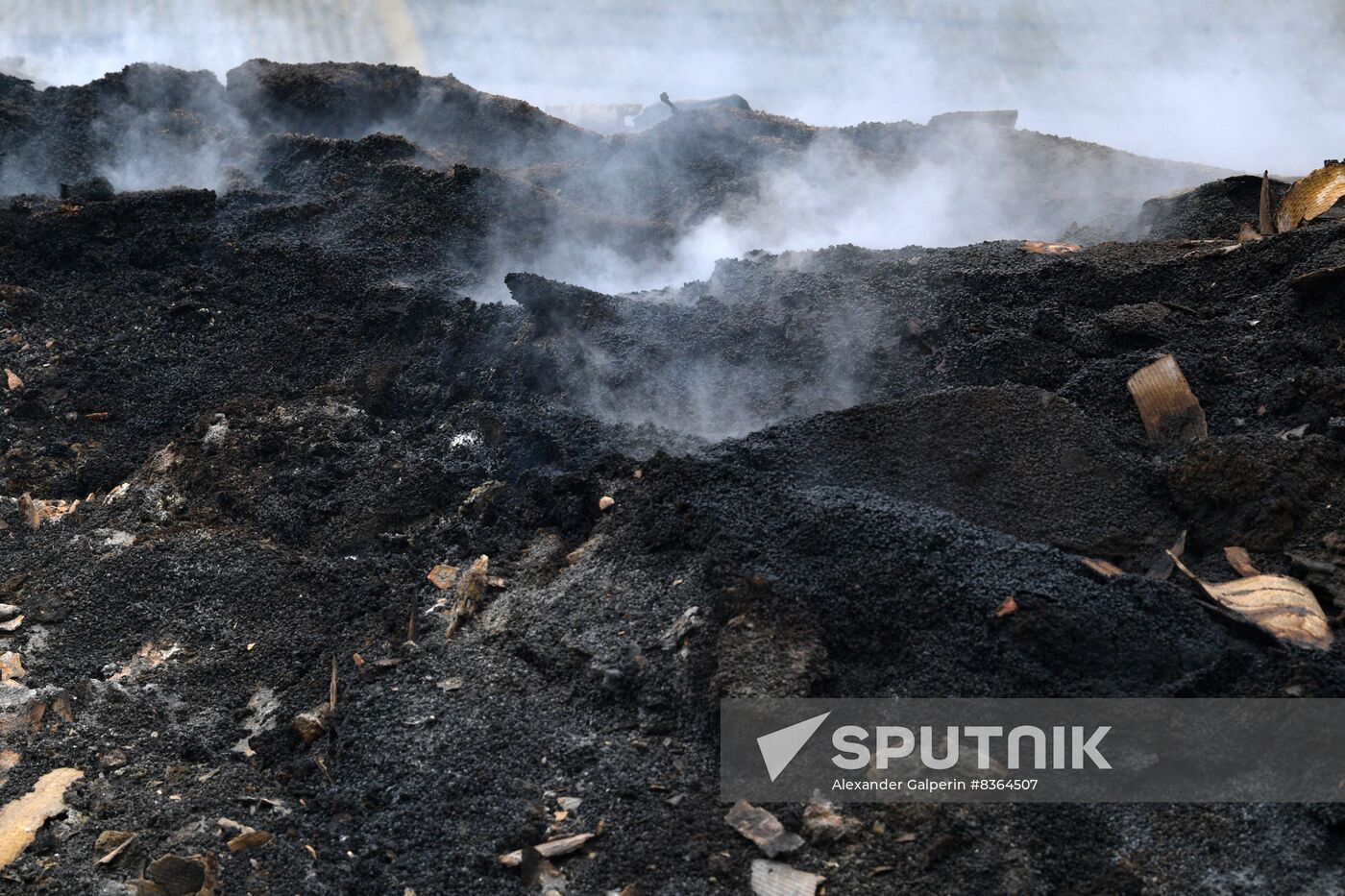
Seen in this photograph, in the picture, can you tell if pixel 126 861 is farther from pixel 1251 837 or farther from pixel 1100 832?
pixel 1251 837

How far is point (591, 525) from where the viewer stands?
5.92 m

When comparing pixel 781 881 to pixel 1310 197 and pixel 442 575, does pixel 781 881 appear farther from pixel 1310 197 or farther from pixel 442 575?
pixel 1310 197

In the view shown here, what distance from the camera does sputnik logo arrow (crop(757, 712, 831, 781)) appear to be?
4266mm

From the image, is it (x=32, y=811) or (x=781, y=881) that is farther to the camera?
(x=32, y=811)

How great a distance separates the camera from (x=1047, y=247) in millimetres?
7742

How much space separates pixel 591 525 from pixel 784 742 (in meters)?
1.95

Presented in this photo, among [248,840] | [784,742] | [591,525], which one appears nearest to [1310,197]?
[591,525]

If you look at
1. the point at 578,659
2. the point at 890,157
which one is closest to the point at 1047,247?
the point at 890,157

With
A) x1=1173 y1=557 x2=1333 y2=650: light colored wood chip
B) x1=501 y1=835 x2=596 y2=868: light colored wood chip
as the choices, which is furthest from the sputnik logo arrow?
x1=1173 y1=557 x2=1333 y2=650: light colored wood chip

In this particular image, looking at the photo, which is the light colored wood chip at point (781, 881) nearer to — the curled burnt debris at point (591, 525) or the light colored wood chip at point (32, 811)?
the curled burnt debris at point (591, 525)

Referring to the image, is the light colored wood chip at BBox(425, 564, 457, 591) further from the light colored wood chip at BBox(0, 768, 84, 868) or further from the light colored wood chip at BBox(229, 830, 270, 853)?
the light colored wood chip at BBox(0, 768, 84, 868)

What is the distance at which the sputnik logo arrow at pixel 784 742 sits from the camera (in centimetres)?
427

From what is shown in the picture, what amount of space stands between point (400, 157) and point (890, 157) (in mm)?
4594

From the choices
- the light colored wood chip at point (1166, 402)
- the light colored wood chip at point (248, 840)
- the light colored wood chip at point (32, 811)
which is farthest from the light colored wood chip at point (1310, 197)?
the light colored wood chip at point (32, 811)
